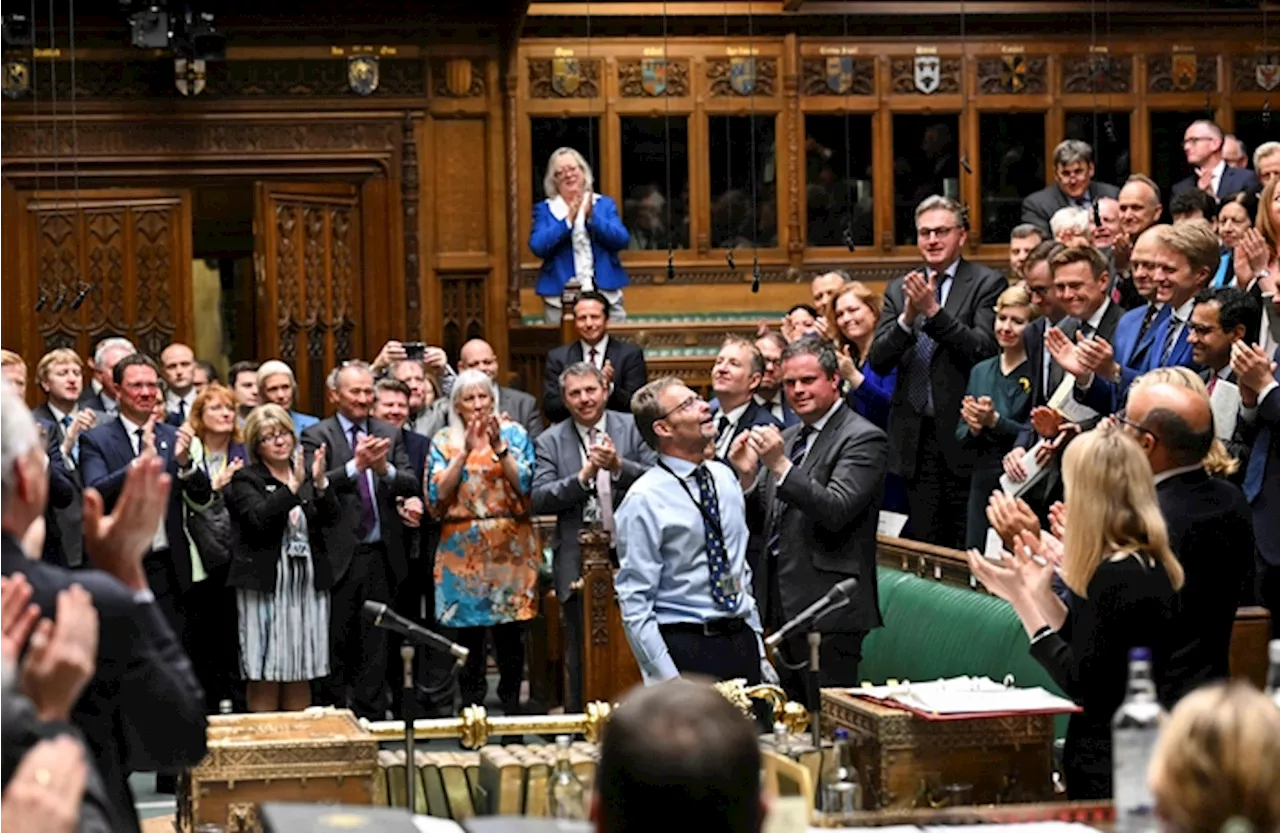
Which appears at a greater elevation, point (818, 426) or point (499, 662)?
point (818, 426)

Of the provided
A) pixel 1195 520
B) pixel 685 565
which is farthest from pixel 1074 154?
pixel 1195 520

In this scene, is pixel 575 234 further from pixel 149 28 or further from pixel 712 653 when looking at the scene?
pixel 712 653

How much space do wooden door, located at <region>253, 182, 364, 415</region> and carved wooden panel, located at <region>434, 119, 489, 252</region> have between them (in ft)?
1.99

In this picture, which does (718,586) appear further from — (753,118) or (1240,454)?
(753,118)

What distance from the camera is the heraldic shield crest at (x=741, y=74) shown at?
16328mm

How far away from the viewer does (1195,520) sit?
207 inches

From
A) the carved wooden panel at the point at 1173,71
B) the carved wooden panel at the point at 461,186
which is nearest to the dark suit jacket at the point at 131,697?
the carved wooden panel at the point at 461,186

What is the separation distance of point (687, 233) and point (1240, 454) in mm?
9047

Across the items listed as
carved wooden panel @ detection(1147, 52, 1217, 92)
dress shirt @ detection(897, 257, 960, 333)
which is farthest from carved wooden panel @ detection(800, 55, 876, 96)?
dress shirt @ detection(897, 257, 960, 333)

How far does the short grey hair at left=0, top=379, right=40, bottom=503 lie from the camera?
11.4 ft

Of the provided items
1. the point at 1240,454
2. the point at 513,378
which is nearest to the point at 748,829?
the point at 1240,454

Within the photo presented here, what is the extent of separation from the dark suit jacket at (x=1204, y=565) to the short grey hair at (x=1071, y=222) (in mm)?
5992

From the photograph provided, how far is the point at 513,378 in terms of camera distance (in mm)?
14875

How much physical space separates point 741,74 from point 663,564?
975 centimetres
